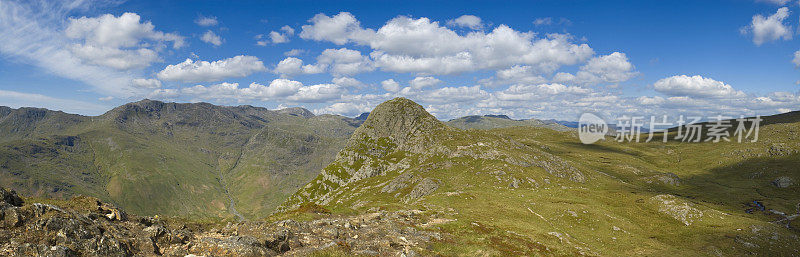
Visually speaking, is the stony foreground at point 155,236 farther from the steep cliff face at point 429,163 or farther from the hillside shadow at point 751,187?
the hillside shadow at point 751,187

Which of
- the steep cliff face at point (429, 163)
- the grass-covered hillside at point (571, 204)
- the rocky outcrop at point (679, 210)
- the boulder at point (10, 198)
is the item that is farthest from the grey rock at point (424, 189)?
the boulder at point (10, 198)

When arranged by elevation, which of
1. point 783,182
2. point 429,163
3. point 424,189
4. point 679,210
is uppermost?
point 679,210

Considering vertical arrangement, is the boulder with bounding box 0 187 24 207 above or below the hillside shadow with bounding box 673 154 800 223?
above

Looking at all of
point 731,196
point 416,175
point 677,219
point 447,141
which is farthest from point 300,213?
point 731,196

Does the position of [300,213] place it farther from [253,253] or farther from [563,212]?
[563,212]

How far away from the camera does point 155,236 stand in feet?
71.2

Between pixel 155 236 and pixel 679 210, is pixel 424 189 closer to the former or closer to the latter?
pixel 679 210

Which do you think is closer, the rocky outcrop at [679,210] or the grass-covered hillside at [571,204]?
the grass-covered hillside at [571,204]

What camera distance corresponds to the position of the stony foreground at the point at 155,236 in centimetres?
1712

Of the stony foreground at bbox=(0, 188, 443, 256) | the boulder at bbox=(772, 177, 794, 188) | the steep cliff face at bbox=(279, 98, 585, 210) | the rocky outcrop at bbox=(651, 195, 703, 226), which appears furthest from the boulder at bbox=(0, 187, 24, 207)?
the boulder at bbox=(772, 177, 794, 188)

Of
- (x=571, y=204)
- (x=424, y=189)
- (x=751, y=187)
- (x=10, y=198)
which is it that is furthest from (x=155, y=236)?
(x=751, y=187)

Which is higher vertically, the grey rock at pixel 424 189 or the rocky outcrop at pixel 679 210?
the rocky outcrop at pixel 679 210

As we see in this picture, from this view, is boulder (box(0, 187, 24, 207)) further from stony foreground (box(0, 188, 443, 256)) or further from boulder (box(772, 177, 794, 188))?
boulder (box(772, 177, 794, 188))

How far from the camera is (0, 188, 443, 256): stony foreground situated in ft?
56.2
